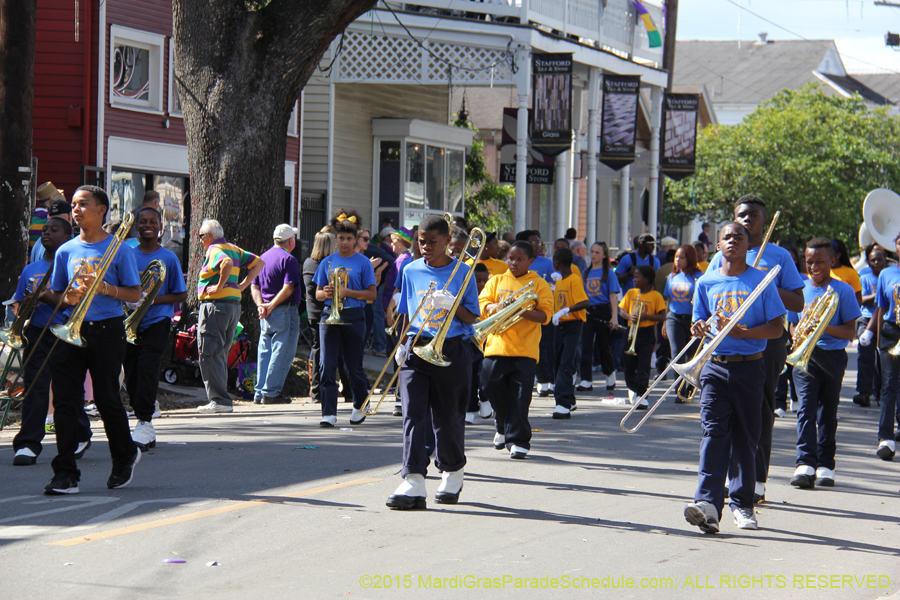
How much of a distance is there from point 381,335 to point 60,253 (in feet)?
34.5

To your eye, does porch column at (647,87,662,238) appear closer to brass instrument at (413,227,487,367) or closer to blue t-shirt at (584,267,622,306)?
blue t-shirt at (584,267,622,306)

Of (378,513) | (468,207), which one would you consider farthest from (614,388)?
(468,207)

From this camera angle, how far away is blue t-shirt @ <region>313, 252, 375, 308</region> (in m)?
10.6

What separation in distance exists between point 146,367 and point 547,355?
20.2 ft

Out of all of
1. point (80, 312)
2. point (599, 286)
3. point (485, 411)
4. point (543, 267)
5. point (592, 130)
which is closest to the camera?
point (80, 312)

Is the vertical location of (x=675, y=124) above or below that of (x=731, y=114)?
below

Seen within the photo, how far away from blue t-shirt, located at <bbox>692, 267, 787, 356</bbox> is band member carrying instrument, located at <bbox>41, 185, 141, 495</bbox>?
3.68 m

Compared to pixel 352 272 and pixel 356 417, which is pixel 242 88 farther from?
pixel 356 417

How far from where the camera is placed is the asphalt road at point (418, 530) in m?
5.29

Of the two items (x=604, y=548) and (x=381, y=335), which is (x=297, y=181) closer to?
(x=381, y=335)

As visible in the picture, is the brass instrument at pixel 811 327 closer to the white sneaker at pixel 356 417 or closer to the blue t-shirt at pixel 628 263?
the white sneaker at pixel 356 417

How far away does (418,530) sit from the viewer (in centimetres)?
638

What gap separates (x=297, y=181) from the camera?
76.2ft

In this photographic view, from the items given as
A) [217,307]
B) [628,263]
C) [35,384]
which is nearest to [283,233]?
[217,307]
